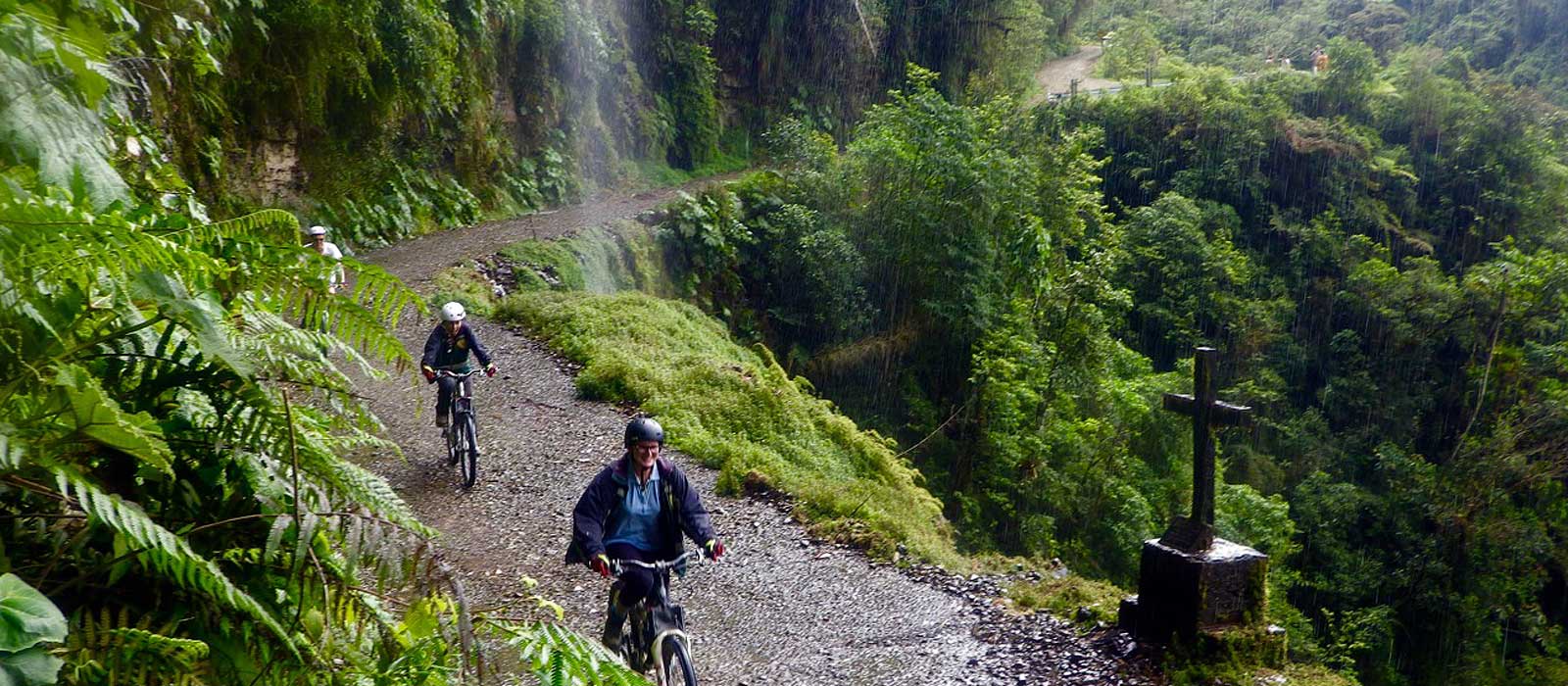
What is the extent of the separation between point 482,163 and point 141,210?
20.7 metres

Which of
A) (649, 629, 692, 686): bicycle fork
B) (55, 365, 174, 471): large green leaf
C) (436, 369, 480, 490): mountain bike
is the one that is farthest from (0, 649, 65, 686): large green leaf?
(436, 369, 480, 490): mountain bike

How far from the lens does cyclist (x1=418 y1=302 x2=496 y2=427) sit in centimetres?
805

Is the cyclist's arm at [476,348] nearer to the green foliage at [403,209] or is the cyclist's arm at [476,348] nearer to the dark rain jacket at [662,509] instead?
the dark rain jacket at [662,509]

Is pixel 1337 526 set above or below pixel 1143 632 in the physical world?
below

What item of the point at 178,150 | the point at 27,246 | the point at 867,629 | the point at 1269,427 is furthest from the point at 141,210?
the point at 1269,427

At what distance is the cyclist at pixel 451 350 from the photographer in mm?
8055

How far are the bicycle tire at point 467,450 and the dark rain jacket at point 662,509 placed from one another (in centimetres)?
436

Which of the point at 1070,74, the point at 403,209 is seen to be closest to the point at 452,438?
the point at 403,209

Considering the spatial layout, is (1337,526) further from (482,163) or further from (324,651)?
(324,651)

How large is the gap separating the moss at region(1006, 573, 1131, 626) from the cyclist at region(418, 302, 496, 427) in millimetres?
4337

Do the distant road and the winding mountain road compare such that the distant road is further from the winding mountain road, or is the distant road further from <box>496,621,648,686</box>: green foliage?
<box>496,621,648,686</box>: green foliage

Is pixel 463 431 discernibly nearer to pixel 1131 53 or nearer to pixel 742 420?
pixel 742 420

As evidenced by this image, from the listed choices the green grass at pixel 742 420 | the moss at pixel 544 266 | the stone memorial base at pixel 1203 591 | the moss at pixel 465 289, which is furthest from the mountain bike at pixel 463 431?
the moss at pixel 544 266

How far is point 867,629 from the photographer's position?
7.36 meters
